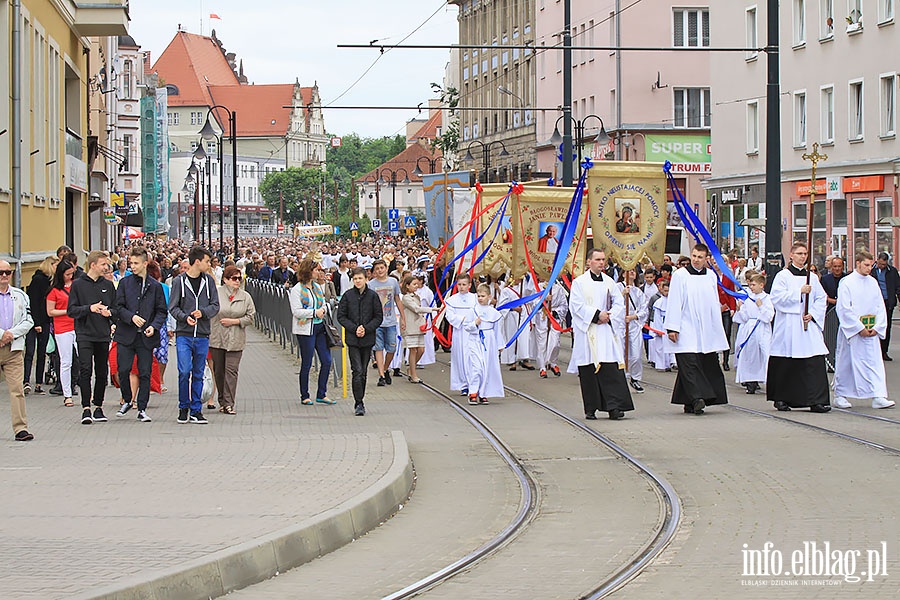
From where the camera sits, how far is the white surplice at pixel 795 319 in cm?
1596

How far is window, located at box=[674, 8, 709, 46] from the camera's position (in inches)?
2323

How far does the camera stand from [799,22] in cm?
4256

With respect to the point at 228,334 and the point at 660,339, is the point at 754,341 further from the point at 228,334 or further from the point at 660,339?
the point at 228,334

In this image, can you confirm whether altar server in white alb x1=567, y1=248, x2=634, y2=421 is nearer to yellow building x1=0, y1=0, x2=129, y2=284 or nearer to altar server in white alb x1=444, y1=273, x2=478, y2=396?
altar server in white alb x1=444, y1=273, x2=478, y2=396

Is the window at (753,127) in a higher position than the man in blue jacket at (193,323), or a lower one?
higher

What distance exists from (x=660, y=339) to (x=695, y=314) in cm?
631

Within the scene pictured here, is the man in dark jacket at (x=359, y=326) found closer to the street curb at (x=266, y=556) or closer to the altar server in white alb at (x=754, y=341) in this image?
the altar server in white alb at (x=754, y=341)

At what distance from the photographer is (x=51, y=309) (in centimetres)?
1661

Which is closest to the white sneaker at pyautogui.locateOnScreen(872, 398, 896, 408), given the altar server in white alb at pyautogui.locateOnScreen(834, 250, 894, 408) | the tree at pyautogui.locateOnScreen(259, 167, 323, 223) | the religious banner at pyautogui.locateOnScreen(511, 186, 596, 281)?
the altar server in white alb at pyautogui.locateOnScreen(834, 250, 894, 408)

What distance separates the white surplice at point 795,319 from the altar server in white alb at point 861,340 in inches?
17.2

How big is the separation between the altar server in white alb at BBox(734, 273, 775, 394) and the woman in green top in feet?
17.7

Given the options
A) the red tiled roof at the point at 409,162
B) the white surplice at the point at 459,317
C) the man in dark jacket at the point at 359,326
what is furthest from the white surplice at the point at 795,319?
the red tiled roof at the point at 409,162

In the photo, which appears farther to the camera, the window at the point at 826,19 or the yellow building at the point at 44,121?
the window at the point at 826,19

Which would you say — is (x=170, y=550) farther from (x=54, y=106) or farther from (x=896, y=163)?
(x=896, y=163)
